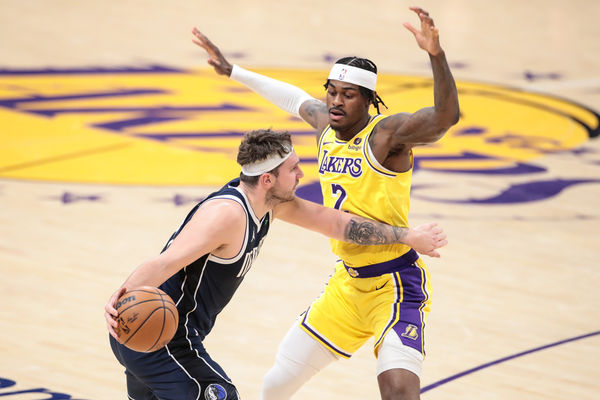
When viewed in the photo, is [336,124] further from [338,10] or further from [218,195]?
[338,10]

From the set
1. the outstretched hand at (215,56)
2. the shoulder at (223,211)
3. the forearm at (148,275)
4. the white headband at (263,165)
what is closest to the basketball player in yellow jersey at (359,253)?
the white headband at (263,165)

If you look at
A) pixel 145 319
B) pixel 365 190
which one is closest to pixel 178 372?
pixel 145 319

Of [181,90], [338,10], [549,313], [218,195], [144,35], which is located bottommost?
[218,195]

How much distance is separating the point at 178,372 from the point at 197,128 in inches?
325

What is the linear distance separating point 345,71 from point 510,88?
32.8 ft

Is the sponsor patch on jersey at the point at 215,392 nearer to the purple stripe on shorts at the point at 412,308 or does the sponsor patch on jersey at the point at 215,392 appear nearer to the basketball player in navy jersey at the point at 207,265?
the basketball player in navy jersey at the point at 207,265

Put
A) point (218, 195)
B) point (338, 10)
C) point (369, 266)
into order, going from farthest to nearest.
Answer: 1. point (338, 10)
2. point (369, 266)
3. point (218, 195)

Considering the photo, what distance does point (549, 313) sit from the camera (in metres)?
7.51

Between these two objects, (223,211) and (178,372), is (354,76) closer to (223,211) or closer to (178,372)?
(223,211)

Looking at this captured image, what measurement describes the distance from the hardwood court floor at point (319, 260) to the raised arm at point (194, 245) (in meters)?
2.04

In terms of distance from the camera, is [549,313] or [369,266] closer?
[369,266]

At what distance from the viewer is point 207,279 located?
4.45 meters

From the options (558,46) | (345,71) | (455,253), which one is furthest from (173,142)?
A: (558,46)

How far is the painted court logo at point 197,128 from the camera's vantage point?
1072 cm
